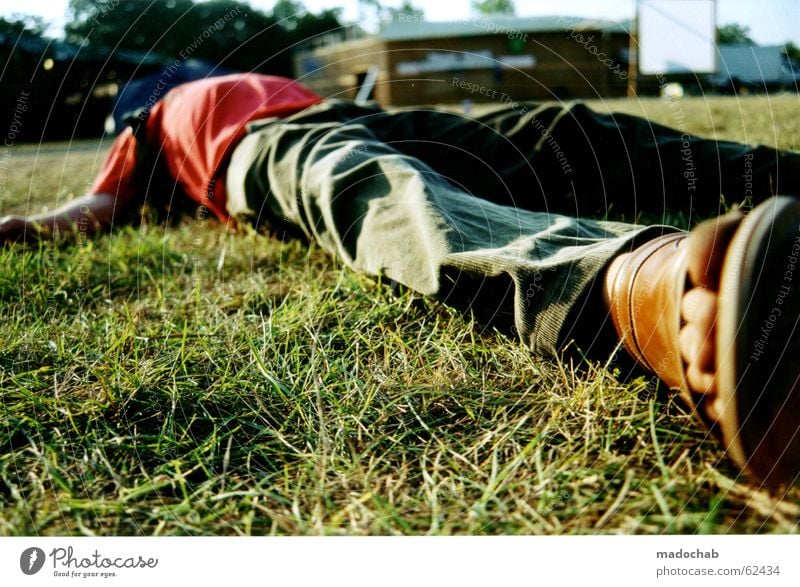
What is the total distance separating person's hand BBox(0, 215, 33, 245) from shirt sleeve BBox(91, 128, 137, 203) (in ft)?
0.55

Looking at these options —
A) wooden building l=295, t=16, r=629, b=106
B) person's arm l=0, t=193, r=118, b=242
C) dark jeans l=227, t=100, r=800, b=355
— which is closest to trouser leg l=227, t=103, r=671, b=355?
dark jeans l=227, t=100, r=800, b=355

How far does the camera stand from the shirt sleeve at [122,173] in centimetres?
103

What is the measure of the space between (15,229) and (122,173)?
0.20m

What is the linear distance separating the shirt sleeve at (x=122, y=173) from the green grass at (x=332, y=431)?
426mm

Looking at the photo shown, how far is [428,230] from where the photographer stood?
0.55 meters

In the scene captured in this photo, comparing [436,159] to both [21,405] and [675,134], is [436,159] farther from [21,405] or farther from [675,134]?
[21,405]

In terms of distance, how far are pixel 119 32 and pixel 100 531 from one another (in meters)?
3.69

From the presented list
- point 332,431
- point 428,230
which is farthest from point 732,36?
point 332,431

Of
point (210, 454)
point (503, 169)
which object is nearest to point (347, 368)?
point (210, 454)

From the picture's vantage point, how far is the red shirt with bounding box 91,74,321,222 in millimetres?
893
